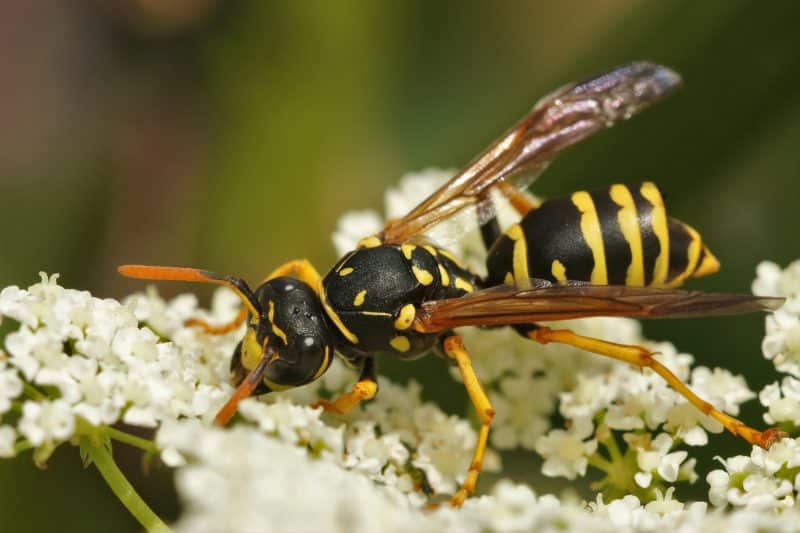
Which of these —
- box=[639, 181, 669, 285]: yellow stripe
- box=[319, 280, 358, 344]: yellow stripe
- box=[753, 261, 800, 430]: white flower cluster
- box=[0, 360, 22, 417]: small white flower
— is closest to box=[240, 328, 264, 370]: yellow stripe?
box=[319, 280, 358, 344]: yellow stripe

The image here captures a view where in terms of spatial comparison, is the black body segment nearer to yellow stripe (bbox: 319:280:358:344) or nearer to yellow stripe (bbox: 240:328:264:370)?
yellow stripe (bbox: 319:280:358:344)

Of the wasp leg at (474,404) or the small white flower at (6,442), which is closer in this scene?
the small white flower at (6,442)

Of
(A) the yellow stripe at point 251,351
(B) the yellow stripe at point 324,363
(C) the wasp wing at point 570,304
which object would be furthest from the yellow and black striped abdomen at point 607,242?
(A) the yellow stripe at point 251,351

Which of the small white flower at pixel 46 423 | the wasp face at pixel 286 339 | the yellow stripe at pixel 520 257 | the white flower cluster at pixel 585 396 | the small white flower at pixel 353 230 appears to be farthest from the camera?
the small white flower at pixel 353 230

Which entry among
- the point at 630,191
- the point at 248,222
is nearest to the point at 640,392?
the point at 630,191

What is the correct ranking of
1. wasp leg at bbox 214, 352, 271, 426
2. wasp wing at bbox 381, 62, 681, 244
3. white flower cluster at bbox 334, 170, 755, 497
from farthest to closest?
wasp wing at bbox 381, 62, 681, 244, white flower cluster at bbox 334, 170, 755, 497, wasp leg at bbox 214, 352, 271, 426

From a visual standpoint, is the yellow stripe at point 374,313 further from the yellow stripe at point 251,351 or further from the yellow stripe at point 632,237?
the yellow stripe at point 632,237

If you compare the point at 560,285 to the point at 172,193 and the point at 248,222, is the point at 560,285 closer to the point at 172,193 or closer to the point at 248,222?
the point at 248,222
